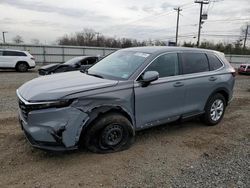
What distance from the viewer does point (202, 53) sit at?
5.38m

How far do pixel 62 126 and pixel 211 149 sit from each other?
102 inches

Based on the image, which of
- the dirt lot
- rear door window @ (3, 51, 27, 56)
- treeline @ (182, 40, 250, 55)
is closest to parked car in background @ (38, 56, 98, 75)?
rear door window @ (3, 51, 27, 56)

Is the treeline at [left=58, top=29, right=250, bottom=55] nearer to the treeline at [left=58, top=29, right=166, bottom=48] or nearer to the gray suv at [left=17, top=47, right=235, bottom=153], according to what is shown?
the treeline at [left=58, top=29, right=166, bottom=48]

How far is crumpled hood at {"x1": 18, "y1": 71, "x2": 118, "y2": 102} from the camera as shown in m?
3.47

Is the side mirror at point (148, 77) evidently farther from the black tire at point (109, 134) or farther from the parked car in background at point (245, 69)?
the parked car in background at point (245, 69)

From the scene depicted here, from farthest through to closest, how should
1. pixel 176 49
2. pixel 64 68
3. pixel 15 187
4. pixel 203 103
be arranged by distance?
pixel 64 68 < pixel 203 103 < pixel 176 49 < pixel 15 187

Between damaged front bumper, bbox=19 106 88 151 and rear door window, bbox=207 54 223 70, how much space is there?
324cm

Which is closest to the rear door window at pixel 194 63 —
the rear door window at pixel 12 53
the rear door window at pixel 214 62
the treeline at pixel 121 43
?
the rear door window at pixel 214 62

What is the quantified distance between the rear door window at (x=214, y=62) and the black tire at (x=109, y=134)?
2.54 metres

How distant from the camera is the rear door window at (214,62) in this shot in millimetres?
5465

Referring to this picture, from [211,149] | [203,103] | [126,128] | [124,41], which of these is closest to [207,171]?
[211,149]

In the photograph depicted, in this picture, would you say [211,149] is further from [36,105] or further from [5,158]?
[5,158]

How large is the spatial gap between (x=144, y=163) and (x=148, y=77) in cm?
133

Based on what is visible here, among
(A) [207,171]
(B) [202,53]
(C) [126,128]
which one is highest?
(B) [202,53]
